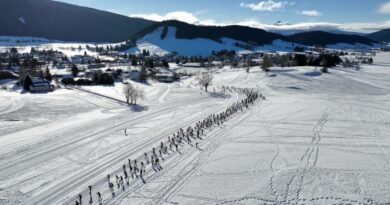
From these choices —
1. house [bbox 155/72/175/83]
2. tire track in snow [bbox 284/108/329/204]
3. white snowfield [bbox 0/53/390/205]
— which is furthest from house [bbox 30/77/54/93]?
tire track in snow [bbox 284/108/329/204]

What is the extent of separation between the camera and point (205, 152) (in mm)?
35219

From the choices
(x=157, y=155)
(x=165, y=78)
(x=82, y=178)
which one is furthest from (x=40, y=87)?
(x=82, y=178)

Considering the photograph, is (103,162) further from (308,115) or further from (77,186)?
(308,115)

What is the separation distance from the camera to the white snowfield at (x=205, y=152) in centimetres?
2527

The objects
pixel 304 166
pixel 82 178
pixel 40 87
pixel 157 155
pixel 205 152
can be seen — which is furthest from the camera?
pixel 40 87

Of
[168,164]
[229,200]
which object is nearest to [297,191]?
[229,200]

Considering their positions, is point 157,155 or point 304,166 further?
point 157,155

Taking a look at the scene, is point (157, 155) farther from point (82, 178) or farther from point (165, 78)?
point (165, 78)

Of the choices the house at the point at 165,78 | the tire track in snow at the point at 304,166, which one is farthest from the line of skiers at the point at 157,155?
the house at the point at 165,78

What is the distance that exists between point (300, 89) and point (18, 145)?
74.6 m

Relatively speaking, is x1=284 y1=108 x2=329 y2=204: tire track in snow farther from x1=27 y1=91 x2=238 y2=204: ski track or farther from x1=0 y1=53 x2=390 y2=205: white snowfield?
x1=27 y1=91 x2=238 y2=204: ski track

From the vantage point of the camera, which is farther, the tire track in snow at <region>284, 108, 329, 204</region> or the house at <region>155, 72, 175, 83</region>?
the house at <region>155, 72, 175, 83</region>

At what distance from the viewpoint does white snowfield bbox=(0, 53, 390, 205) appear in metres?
25.3

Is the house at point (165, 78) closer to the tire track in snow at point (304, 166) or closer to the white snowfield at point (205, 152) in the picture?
the white snowfield at point (205, 152)
